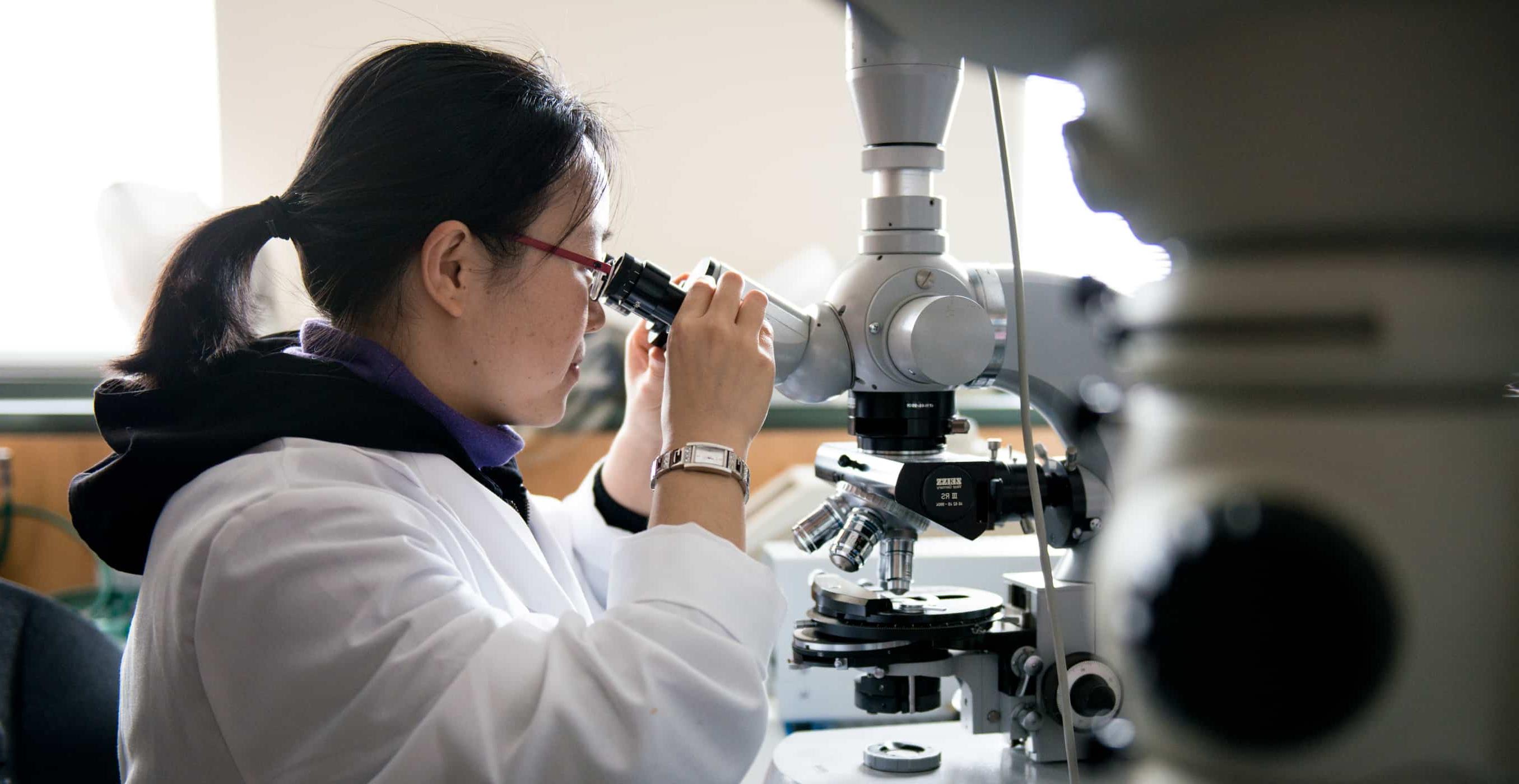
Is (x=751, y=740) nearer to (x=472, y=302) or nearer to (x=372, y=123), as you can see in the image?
(x=472, y=302)

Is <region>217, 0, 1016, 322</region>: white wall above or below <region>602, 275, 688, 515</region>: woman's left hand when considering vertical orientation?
above

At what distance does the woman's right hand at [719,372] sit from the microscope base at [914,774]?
12.7 inches

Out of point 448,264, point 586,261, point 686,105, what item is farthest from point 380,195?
point 686,105

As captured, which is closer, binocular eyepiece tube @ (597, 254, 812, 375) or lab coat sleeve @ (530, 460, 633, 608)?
binocular eyepiece tube @ (597, 254, 812, 375)

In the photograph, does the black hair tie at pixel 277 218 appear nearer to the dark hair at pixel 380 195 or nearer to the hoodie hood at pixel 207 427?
the dark hair at pixel 380 195

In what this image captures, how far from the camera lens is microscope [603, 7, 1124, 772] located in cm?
96

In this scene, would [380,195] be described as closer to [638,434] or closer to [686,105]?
[638,434]

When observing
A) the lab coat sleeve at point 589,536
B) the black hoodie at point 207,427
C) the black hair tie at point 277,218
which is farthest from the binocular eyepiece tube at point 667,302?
the lab coat sleeve at point 589,536

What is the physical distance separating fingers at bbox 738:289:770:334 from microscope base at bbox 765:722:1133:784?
1.37 ft

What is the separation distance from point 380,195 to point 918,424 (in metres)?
0.54

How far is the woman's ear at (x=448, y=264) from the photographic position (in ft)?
3.25

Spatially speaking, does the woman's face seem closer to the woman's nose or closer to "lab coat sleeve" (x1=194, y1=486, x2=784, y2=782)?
the woman's nose

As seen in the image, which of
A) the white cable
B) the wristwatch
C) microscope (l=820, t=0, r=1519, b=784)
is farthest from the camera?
the wristwatch

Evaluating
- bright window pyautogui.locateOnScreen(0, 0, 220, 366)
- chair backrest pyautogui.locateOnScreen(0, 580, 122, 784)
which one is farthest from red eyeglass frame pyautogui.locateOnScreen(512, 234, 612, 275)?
bright window pyautogui.locateOnScreen(0, 0, 220, 366)
